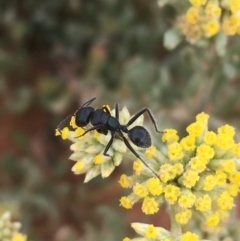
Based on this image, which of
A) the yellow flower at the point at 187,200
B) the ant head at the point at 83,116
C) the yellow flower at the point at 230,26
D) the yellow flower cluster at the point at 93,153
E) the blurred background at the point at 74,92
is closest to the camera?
the yellow flower at the point at 187,200

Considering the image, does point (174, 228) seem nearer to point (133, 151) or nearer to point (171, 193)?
point (171, 193)

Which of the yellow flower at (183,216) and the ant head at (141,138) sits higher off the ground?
the ant head at (141,138)

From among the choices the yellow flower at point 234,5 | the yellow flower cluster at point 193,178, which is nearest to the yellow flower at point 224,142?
the yellow flower cluster at point 193,178

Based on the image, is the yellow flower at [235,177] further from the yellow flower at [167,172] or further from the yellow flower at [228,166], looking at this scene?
the yellow flower at [167,172]

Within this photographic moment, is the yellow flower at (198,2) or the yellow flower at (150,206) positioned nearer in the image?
the yellow flower at (150,206)

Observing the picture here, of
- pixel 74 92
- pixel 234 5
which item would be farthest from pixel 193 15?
pixel 74 92

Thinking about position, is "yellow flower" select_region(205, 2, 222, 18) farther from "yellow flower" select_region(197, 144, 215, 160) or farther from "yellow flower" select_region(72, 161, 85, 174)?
"yellow flower" select_region(72, 161, 85, 174)
